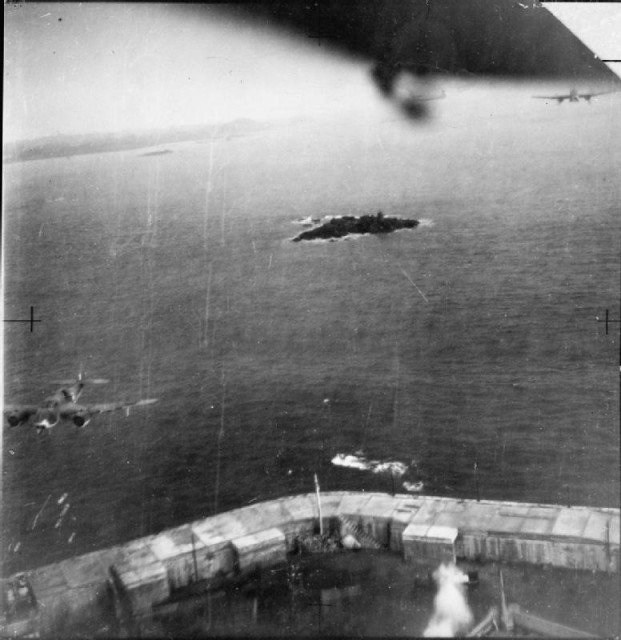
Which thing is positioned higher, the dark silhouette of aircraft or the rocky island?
the dark silhouette of aircraft

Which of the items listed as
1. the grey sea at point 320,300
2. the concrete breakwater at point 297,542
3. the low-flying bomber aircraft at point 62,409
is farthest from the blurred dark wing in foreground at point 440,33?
the concrete breakwater at point 297,542

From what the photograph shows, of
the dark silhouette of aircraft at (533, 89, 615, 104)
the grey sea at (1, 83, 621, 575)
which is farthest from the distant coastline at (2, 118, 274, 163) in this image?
the dark silhouette of aircraft at (533, 89, 615, 104)

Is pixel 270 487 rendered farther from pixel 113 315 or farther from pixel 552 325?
pixel 552 325

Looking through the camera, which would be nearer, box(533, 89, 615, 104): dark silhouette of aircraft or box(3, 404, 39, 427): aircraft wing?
box(533, 89, 615, 104): dark silhouette of aircraft

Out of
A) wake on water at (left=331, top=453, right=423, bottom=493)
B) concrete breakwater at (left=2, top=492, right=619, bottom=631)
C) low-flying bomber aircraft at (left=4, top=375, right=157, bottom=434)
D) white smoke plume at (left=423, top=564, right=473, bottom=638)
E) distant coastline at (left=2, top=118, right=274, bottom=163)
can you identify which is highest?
distant coastline at (left=2, top=118, right=274, bottom=163)

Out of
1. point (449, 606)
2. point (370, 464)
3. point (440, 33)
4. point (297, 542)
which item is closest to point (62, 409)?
point (297, 542)

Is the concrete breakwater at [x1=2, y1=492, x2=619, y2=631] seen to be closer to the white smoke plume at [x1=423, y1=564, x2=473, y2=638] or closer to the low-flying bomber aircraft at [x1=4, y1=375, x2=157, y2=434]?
the white smoke plume at [x1=423, y1=564, x2=473, y2=638]

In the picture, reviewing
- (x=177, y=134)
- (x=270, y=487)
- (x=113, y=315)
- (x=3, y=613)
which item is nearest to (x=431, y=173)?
(x=177, y=134)
